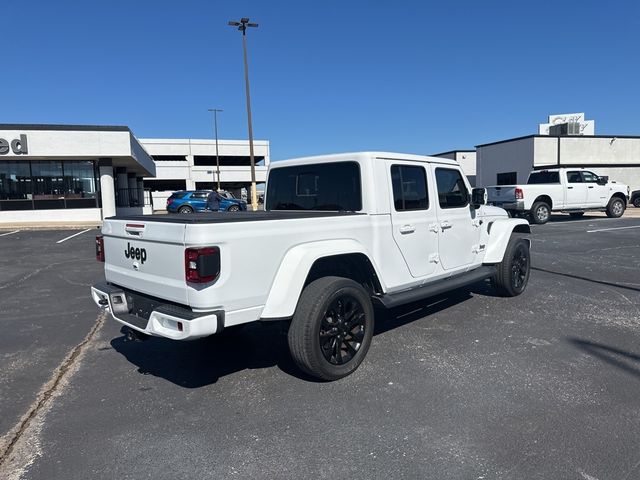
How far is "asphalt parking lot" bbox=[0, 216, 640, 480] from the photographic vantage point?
2725 mm

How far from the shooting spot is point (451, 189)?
17.8 ft

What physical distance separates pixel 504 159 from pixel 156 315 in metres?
33.7

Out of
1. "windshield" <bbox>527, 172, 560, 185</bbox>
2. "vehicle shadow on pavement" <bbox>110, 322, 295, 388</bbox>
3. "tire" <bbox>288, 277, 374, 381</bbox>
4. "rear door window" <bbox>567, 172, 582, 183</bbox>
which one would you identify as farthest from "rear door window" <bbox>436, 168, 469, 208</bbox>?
"rear door window" <bbox>567, 172, 582, 183</bbox>

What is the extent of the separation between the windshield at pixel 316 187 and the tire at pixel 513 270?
287 centimetres

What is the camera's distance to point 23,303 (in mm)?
6797

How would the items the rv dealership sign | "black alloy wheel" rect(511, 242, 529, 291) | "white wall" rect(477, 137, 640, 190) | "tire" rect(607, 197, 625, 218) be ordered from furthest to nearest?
"white wall" rect(477, 137, 640, 190), the rv dealership sign, "tire" rect(607, 197, 625, 218), "black alloy wheel" rect(511, 242, 529, 291)

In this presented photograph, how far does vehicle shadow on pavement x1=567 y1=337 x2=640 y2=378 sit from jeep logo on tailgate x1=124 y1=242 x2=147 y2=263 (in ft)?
13.6

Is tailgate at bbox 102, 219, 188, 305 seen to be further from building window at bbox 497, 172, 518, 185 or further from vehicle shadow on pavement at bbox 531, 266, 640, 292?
building window at bbox 497, 172, 518, 185

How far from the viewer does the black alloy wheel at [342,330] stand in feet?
12.4

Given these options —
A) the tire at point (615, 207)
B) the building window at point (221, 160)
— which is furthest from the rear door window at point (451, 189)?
the building window at point (221, 160)

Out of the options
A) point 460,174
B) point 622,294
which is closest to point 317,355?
point 460,174

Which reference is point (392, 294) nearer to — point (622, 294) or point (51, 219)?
point (622, 294)

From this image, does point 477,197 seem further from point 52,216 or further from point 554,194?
point 52,216

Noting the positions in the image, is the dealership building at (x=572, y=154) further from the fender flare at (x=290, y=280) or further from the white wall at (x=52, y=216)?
the fender flare at (x=290, y=280)
